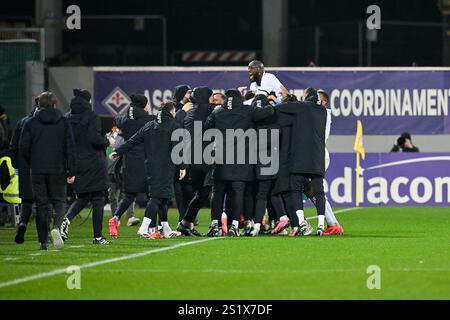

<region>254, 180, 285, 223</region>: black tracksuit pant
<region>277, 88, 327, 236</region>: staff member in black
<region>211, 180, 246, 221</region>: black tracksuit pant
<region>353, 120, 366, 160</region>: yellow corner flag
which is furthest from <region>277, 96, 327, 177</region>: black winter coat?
<region>353, 120, 366, 160</region>: yellow corner flag

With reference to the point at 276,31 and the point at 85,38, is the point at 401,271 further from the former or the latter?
the point at 85,38

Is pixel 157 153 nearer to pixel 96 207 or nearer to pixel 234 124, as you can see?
pixel 234 124

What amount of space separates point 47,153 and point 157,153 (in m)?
2.63

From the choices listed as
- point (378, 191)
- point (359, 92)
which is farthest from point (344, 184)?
point (359, 92)

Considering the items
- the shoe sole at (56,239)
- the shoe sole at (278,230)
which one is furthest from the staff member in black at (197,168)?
the shoe sole at (56,239)

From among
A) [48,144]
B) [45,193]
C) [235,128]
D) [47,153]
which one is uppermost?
[235,128]

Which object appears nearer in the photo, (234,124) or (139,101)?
(234,124)

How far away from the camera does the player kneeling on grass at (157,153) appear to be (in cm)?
2094

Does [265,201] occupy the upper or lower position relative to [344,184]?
upper

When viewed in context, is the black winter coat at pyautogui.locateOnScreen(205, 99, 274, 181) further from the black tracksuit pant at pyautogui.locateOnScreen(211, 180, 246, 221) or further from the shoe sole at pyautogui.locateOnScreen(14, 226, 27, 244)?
the shoe sole at pyautogui.locateOnScreen(14, 226, 27, 244)

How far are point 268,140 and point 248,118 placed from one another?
0.46 m

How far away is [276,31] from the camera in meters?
43.2

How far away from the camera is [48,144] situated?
61.3ft
